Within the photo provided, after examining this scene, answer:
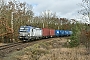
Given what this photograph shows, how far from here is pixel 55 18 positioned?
101 metres

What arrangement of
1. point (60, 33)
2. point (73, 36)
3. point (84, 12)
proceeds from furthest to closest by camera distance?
point (60, 33) → point (73, 36) → point (84, 12)

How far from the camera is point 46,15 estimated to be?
3905 inches

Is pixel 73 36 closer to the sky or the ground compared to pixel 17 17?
closer to the ground

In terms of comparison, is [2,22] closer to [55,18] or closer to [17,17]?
[17,17]

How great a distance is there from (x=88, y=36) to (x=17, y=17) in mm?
26709

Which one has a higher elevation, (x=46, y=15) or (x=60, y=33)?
(x=46, y=15)

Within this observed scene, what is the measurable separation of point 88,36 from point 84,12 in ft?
10.0

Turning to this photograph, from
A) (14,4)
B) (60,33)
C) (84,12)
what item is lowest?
(60,33)

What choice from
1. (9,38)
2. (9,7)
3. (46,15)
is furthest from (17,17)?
(46,15)

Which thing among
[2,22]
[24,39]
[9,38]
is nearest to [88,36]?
[2,22]

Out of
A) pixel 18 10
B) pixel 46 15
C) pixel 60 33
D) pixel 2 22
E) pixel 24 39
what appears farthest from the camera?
pixel 46 15

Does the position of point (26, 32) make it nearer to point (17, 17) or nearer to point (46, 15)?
point (17, 17)

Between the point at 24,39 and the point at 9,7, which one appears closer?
the point at 24,39

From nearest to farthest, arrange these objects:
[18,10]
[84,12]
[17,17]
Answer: [84,12], [17,17], [18,10]
